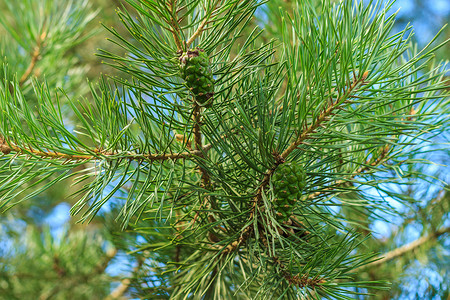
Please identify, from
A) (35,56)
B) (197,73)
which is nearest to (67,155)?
(197,73)

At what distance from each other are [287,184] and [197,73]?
149mm

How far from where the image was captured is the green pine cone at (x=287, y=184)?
439 millimetres

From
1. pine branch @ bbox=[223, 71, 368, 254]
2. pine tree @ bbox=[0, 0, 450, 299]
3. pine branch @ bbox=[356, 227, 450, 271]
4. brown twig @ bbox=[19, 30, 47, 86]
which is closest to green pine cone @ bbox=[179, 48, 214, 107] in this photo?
pine tree @ bbox=[0, 0, 450, 299]

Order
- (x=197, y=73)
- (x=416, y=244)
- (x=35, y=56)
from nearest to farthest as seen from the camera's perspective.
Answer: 1. (x=197, y=73)
2. (x=35, y=56)
3. (x=416, y=244)

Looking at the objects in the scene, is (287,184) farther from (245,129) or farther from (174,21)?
(174,21)

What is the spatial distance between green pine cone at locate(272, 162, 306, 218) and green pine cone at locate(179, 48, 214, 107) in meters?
0.11

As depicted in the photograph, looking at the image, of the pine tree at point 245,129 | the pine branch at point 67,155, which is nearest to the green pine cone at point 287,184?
the pine tree at point 245,129

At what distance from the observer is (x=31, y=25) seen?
97 centimetres

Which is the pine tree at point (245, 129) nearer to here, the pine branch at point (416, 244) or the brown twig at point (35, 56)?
the brown twig at point (35, 56)

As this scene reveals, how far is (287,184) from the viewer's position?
44 cm

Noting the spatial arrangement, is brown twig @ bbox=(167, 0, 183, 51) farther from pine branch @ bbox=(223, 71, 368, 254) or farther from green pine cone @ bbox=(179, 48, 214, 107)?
pine branch @ bbox=(223, 71, 368, 254)

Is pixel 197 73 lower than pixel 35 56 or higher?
lower

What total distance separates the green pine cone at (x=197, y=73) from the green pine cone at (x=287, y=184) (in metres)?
0.11

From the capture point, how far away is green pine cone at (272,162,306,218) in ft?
1.44
